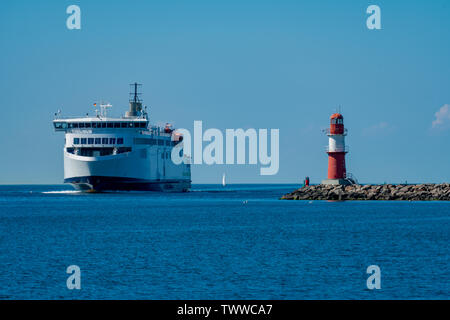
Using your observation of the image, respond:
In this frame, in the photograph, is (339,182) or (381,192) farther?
(381,192)

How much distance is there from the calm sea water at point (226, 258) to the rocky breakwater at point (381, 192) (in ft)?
60.7

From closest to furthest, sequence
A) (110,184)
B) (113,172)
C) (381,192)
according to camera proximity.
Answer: (381,192), (113,172), (110,184)

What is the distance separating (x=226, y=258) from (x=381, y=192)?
50.5m

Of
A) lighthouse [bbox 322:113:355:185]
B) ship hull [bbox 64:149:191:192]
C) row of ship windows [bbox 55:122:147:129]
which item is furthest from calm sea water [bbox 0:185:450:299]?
row of ship windows [bbox 55:122:147:129]

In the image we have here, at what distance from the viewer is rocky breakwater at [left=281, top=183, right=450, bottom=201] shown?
7388 centimetres

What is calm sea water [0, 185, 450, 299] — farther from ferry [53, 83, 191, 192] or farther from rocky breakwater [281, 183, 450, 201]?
ferry [53, 83, 191, 192]

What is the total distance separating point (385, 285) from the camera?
24750 millimetres

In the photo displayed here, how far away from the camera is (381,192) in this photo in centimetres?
7956

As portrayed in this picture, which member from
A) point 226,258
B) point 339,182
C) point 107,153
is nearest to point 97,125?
point 107,153

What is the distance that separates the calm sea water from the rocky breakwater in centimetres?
1850

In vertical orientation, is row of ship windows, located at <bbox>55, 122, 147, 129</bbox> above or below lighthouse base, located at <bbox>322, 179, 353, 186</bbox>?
above

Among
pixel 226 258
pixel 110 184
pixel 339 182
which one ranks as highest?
pixel 339 182

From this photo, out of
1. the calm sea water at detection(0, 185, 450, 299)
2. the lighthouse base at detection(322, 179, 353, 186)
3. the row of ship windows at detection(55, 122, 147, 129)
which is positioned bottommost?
the calm sea water at detection(0, 185, 450, 299)

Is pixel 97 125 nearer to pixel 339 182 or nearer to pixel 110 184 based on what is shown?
pixel 110 184
